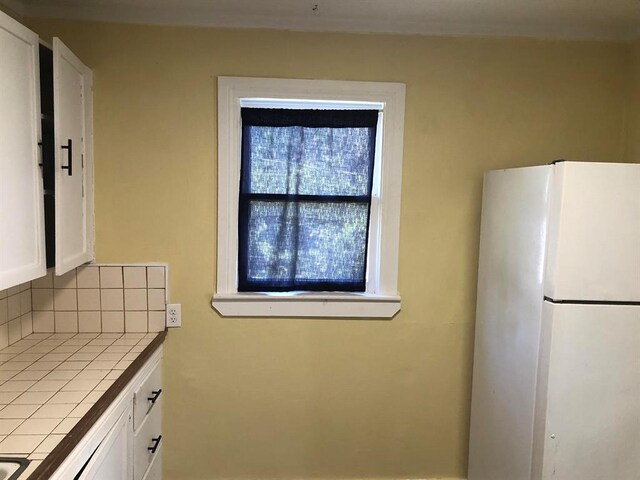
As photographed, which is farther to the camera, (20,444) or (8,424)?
(8,424)

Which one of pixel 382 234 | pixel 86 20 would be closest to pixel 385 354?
pixel 382 234

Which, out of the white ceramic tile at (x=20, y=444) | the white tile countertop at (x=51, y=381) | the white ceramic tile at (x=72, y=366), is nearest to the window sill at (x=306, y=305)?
the white tile countertop at (x=51, y=381)

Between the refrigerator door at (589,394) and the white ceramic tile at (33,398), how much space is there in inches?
67.2

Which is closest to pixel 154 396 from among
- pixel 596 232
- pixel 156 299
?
pixel 156 299

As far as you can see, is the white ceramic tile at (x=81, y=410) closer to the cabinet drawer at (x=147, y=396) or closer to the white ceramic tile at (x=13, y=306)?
the cabinet drawer at (x=147, y=396)

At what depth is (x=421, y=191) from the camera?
2.28 meters

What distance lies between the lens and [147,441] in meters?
2.02

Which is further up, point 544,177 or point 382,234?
point 544,177

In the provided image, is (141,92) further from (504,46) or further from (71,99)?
(504,46)

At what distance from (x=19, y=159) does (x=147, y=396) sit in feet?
3.57

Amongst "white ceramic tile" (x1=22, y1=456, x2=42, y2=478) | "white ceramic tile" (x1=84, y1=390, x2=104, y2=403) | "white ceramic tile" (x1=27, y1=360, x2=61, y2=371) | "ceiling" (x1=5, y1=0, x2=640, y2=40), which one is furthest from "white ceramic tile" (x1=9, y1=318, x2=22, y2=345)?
"ceiling" (x1=5, y1=0, x2=640, y2=40)

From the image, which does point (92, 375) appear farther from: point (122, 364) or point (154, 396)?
point (154, 396)

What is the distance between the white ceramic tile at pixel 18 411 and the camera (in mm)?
1379

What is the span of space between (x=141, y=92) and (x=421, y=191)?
1.41 m
